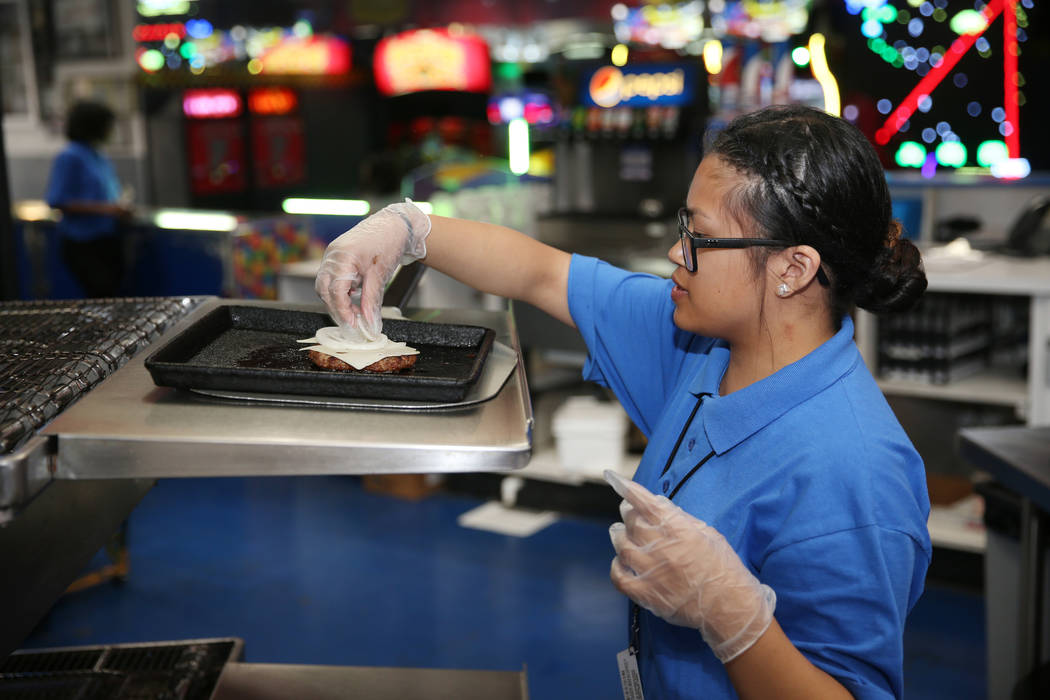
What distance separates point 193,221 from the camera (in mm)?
6223

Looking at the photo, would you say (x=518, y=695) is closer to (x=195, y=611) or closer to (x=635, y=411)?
(x=635, y=411)

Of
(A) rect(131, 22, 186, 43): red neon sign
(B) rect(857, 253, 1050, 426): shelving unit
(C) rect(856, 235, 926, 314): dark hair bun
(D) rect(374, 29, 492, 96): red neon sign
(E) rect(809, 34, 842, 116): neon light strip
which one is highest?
(A) rect(131, 22, 186, 43): red neon sign

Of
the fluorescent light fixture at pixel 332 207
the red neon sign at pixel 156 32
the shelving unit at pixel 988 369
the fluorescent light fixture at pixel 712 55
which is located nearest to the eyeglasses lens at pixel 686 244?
the shelving unit at pixel 988 369

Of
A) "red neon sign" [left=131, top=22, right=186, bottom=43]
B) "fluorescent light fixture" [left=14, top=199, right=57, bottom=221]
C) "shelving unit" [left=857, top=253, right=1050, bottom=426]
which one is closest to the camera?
"shelving unit" [left=857, top=253, right=1050, bottom=426]

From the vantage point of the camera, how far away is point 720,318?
1.40 metres

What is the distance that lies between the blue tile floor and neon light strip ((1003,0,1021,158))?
1962 millimetres

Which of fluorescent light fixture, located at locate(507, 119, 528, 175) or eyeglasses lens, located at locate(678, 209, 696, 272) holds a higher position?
fluorescent light fixture, located at locate(507, 119, 528, 175)

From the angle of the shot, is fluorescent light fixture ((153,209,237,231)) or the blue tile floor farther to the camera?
fluorescent light fixture ((153,209,237,231))

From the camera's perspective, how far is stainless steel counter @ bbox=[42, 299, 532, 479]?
41.9 inches

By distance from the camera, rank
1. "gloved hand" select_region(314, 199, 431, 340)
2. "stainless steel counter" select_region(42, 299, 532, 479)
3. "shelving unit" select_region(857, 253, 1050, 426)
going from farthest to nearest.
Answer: "shelving unit" select_region(857, 253, 1050, 426), "gloved hand" select_region(314, 199, 431, 340), "stainless steel counter" select_region(42, 299, 532, 479)

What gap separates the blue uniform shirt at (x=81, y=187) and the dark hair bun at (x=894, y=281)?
603 cm

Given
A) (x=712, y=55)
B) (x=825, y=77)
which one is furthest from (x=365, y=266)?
(x=712, y=55)

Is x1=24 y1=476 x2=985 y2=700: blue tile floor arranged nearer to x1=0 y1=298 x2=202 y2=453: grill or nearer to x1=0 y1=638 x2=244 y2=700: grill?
x1=0 y1=638 x2=244 y2=700: grill

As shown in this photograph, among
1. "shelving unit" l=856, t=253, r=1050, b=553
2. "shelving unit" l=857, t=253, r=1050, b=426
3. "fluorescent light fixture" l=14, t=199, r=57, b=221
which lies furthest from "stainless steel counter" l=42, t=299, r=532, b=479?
"fluorescent light fixture" l=14, t=199, r=57, b=221
